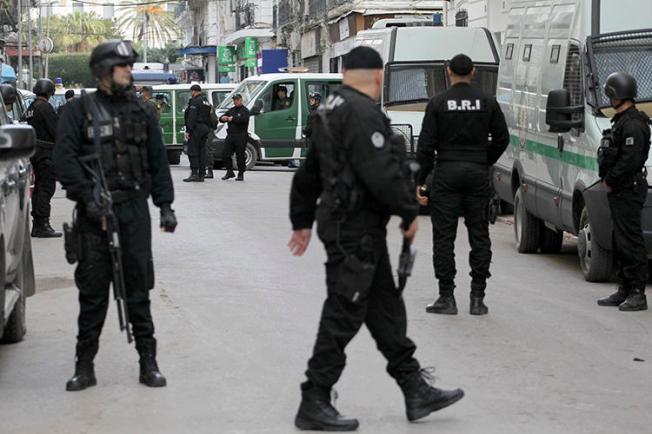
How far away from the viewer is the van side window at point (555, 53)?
13461mm

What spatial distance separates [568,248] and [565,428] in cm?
896

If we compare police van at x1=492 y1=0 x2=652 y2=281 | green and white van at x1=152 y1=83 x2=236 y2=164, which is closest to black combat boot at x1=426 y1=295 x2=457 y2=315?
police van at x1=492 y1=0 x2=652 y2=281

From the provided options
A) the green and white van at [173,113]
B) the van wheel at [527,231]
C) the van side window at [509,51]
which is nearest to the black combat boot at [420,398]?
the van wheel at [527,231]

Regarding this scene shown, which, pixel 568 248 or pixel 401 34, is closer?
pixel 568 248

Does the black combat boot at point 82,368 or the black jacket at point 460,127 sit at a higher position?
the black jacket at point 460,127

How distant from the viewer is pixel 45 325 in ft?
33.1

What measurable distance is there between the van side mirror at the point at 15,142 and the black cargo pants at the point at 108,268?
1.79 ft

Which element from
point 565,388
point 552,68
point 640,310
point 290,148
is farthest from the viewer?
point 290,148

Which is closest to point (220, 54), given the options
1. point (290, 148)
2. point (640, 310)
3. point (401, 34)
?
point (290, 148)

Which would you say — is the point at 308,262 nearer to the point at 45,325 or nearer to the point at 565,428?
the point at 45,325

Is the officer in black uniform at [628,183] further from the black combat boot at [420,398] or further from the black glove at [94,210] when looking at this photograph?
the black glove at [94,210]

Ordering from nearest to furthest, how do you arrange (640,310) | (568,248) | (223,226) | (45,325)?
1. (45,325)
2. (640,310)
3. (568,248)
4. (223,226)

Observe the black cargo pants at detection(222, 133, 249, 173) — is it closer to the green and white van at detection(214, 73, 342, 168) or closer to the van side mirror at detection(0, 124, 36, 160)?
the green and white van at detection(214, 73, 342, 168)

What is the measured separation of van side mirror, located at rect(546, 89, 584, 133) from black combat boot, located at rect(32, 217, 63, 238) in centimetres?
656
